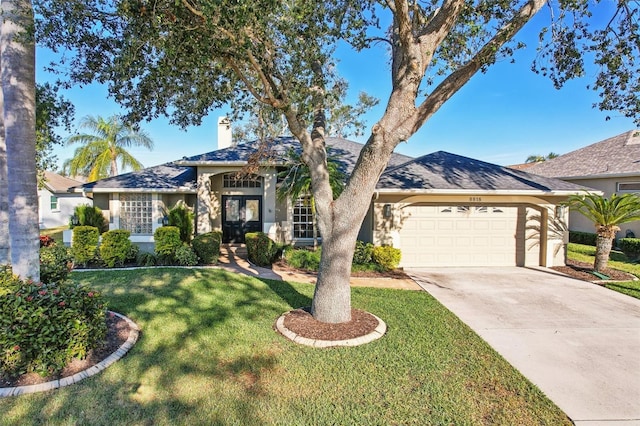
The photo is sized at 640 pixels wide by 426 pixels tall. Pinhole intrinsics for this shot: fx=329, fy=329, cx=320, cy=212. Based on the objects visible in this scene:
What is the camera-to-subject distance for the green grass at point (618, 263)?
28.7 ft

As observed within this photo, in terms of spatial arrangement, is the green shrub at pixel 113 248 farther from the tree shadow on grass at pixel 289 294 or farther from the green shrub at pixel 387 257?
the green shrub at pixel 387 257

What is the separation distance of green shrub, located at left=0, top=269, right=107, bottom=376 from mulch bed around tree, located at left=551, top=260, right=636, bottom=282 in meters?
12.3

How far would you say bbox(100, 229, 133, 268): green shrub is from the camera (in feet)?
34.6

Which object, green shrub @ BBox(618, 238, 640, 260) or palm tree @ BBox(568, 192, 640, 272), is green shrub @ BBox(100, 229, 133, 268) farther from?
green shrub @ BBox(618, 238, 640, 260)

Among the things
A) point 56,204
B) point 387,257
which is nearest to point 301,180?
point 387,257

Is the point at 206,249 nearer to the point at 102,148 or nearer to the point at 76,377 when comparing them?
the point at 76,377

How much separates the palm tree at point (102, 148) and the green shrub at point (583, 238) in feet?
91.5

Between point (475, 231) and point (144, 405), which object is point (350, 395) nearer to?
point (144, 405)

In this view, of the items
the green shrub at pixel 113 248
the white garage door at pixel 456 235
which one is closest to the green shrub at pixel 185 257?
the green shrub at pixel 113 248

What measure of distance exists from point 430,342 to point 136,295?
6.23 metres

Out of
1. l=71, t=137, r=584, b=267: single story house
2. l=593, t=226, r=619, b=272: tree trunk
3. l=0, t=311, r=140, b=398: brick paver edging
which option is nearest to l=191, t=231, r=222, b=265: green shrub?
l=71, t=137, r=584, b=267: single story house

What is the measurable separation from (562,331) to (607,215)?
6530 mm

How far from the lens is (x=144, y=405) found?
371 cm

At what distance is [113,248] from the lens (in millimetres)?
10578
